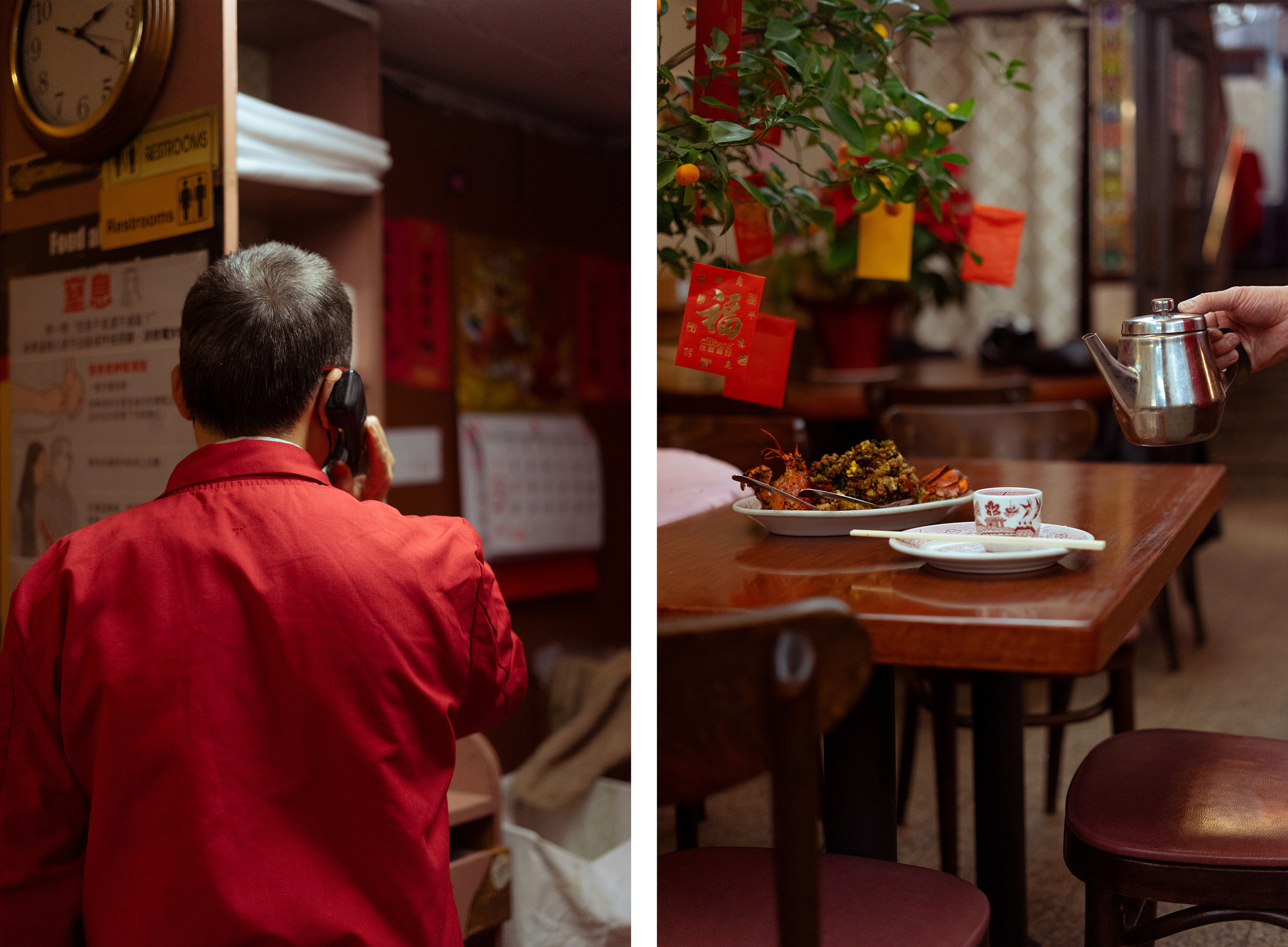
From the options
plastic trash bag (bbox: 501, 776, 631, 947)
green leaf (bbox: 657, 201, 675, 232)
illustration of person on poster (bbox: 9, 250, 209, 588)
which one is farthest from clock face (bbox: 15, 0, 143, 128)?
plastic trash bag (bbox: 501, 776, 631, 947)

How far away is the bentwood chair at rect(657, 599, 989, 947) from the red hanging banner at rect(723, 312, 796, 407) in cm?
41

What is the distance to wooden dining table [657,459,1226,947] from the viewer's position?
32.1 inches

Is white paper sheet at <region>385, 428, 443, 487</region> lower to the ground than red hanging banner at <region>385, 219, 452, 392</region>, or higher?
lower

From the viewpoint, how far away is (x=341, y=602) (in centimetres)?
97

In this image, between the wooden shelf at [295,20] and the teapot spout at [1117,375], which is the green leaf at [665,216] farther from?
the wooden shelf at [295,20]

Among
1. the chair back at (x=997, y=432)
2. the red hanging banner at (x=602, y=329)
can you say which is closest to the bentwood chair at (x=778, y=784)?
the chair back at (x=997, y=432)

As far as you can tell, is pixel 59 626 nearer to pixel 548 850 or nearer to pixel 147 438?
pixel 147 438

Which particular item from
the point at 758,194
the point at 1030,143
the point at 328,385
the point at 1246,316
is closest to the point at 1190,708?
the point at 1246,316

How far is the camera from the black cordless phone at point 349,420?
→ 109 cm

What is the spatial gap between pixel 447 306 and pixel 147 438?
124cm

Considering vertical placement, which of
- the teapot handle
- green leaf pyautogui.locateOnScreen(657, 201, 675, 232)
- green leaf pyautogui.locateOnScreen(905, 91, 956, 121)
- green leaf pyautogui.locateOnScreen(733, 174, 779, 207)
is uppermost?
green leaf pyautogui.locateOnScreen(905, 91, 956, 121)

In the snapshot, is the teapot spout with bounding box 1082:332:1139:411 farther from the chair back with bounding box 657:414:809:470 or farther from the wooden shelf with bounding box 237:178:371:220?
the wooden shelf with bounding box 237:178:371:220

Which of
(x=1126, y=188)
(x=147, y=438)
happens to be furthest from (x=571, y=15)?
(x=1126, y=188)

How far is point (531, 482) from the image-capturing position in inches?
110
